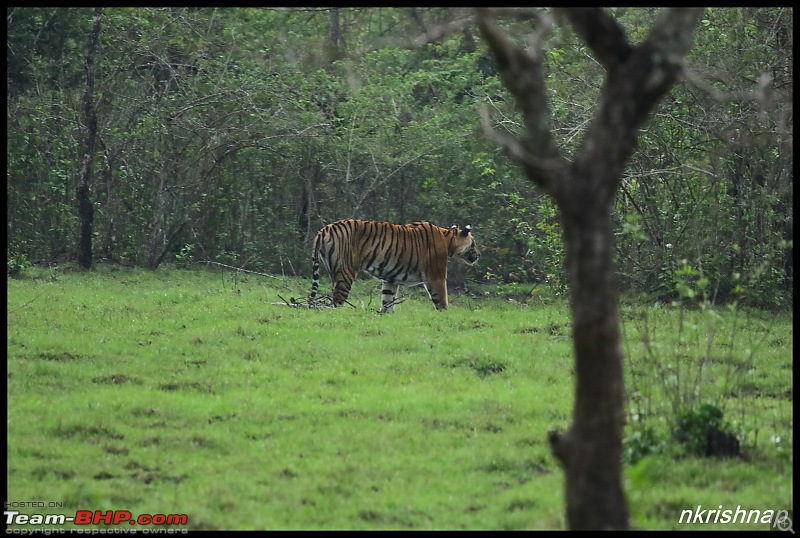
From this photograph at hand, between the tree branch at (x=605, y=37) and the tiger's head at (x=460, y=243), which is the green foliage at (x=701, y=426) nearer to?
the tree branch at (x=605, y=37)

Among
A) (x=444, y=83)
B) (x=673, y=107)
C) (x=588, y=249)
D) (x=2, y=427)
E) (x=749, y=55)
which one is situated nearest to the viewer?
(x=588, y=249)

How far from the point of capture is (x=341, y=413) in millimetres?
9492

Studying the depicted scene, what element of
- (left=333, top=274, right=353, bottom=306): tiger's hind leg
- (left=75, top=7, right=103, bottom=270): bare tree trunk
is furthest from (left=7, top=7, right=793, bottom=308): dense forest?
(left=333, top=274, right=353, bottom=306): tiger's hind leg

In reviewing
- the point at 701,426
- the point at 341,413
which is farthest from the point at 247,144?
the point at 701,426

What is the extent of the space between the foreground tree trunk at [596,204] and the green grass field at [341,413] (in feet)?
3.39

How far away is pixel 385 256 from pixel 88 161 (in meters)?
6.61

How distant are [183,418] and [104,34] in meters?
14.0

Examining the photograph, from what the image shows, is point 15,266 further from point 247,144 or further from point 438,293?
point 438,293

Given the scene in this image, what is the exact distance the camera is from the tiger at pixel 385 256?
1731 centimetres

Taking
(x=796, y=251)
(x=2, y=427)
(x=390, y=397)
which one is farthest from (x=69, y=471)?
(x=796, y=251)

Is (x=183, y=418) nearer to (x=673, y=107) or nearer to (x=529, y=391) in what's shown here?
(x=529, y=391)

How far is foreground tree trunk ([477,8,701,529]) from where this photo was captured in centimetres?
A: 510

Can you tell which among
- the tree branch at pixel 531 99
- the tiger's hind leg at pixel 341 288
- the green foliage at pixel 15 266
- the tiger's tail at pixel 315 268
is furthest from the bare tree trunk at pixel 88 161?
the tree branch at pixel 531 99

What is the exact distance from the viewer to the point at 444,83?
24.8 m
